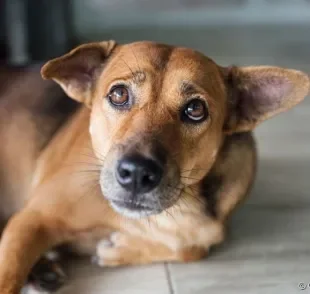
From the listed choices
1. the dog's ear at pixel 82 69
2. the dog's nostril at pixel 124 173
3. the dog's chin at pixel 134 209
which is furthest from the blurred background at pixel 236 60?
the dog's ear at pixel 82 69

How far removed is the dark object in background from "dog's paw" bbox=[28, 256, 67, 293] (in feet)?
4.50

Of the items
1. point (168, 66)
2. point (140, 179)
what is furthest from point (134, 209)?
point (168, 66)

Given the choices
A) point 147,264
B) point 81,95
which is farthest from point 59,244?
point 81,95

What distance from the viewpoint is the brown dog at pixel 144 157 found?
1450mm

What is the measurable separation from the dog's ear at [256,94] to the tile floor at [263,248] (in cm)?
38

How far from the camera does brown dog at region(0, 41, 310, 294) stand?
4.76ft

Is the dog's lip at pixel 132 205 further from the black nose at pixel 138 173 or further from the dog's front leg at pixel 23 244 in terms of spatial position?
the dog's front leg at pixel 23 244

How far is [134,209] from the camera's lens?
4.80ft

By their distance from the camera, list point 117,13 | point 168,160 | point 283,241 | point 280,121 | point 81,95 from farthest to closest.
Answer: point 117,13
point 280,121
point 283,241
point 81,95
point 168,160

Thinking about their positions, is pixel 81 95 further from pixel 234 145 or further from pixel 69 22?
pixel 69 22

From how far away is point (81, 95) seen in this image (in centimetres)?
170

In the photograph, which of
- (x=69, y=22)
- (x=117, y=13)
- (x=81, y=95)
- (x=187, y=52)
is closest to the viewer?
(x=187, y=52)

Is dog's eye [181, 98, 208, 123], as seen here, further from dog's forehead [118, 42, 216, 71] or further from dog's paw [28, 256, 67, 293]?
dog's paw [28, 256, 67, 293]

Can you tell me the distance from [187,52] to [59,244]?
2.03ft
